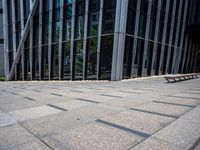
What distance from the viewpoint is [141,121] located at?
3779 mm

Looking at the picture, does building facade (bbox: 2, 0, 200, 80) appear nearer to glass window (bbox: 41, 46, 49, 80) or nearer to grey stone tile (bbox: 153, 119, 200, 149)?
glass window (bbox: 41, 46, 49, 80)

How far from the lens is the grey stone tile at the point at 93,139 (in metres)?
2.70

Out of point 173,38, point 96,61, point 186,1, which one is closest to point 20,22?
point 96,61

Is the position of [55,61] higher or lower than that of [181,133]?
higher

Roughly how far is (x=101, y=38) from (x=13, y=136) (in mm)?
12934

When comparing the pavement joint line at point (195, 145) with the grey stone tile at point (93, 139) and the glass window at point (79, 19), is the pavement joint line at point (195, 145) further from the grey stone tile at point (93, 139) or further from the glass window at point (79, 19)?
the glass window at point (79, 19)

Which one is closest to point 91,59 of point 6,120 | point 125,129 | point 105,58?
point 105,58

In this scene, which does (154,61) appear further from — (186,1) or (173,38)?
(186,1)

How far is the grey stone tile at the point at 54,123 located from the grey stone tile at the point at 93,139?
27cm

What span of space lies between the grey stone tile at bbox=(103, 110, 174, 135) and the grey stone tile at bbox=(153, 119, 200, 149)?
0.17m

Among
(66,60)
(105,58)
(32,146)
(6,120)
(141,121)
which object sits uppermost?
(105,58)

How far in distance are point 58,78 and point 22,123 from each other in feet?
53.3

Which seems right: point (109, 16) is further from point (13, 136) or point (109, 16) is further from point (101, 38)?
point (13, 136)

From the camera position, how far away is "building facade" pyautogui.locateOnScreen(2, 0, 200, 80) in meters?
15.0
